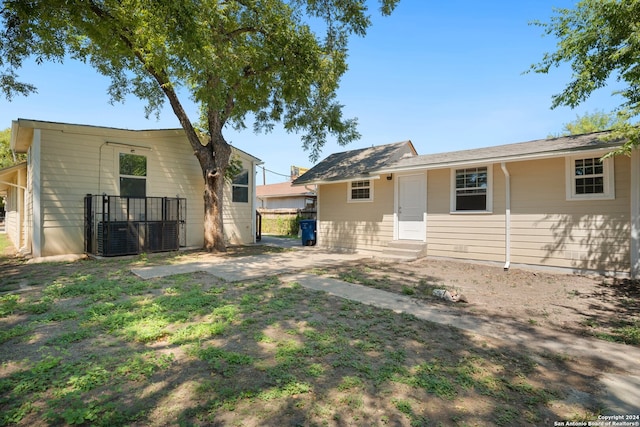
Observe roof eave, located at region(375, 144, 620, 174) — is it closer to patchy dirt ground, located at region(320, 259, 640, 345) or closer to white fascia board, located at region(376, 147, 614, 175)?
white fascia board, located at region(376, 147, 614, 175)

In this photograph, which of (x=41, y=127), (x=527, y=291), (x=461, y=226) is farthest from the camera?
(x=461, y=226)

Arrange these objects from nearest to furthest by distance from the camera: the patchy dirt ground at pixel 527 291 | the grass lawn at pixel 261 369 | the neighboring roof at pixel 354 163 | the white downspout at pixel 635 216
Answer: the grass lawn at pixel 261 369 → the patchy dirt ground at pixel 527 291 → the white downspout at pixel 635 216 → the neighboring roof at pixel 354 163

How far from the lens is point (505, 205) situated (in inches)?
314

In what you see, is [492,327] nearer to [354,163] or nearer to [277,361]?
[277,361]

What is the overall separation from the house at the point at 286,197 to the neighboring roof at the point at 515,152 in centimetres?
1457

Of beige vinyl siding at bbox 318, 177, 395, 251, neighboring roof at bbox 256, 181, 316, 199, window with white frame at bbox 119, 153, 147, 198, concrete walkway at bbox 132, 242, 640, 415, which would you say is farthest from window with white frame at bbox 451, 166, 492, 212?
neighboring roof at bbox 256, 181, 316, 199

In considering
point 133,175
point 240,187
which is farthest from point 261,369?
point 240,187

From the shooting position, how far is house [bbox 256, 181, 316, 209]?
83.4 ft

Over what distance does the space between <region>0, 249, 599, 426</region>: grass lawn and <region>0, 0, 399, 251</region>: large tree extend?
18.0 ft

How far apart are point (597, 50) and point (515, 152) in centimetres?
369

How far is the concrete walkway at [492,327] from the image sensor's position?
2518 millimetres

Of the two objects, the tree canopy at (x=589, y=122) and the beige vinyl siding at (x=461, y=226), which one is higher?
the tree canopy at (x=589, y=122)

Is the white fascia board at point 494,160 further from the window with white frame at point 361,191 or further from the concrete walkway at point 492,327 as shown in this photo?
the concrete walkway at point 492,327

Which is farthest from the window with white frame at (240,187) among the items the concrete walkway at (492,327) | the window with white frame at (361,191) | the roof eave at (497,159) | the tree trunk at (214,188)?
the roof eave at (497,159)
